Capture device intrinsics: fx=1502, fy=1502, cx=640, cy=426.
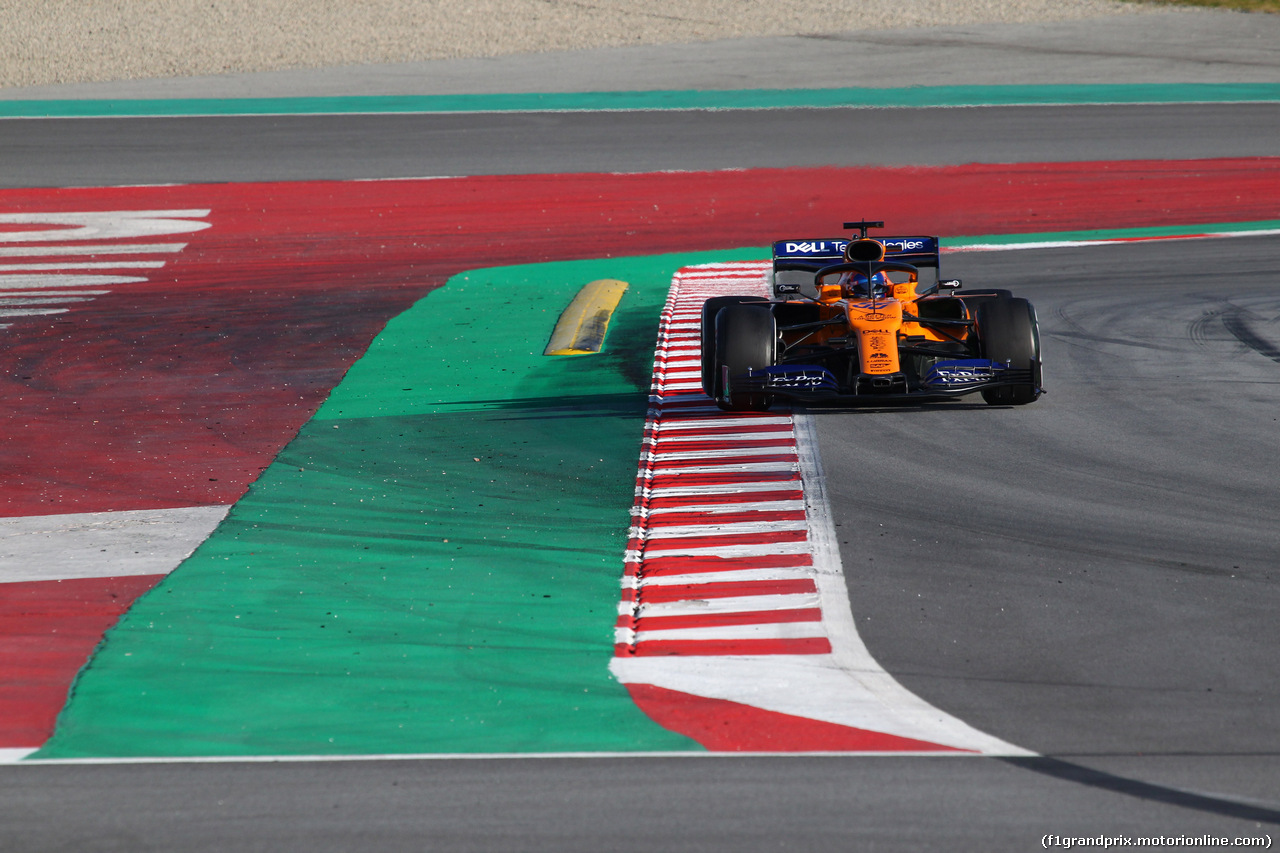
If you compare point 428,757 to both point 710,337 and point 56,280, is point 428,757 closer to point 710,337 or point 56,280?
point 710,337

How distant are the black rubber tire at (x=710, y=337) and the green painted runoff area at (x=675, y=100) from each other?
1740 cm

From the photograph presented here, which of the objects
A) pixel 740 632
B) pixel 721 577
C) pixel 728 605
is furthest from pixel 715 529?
pixel 740 632

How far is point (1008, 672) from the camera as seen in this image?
627 centimetres

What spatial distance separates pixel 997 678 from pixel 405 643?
104 inches

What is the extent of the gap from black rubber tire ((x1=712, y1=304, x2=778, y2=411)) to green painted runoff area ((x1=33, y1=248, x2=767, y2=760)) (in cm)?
78

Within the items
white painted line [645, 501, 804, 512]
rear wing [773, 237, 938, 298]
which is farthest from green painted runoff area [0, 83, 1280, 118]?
white painted line [645, 501, 804, 512]

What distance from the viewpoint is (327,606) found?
741cm

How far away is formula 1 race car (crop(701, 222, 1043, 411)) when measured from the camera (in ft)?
35.6

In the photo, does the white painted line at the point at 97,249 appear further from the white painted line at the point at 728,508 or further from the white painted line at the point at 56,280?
the white painted line at the point at 728,508

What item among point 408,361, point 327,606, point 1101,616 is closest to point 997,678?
point 1101,616

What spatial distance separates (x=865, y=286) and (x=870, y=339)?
76cm

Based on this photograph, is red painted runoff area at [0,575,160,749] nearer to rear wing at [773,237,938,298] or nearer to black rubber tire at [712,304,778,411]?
black rubber tire at [712,304,778,411]

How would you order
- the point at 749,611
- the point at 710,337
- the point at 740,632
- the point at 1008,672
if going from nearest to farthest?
the point at 1008,672 < the point at 740,632 < the point at 749,611 < the point at 710,337

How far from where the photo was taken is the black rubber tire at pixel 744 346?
11125mm
